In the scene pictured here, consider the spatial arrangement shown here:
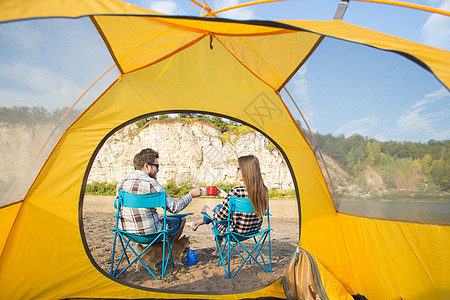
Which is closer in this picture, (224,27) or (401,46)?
(401,46)

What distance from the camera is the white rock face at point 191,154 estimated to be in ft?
54.8

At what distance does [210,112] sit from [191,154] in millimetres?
13972

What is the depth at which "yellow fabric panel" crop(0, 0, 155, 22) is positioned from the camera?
126 centimetres

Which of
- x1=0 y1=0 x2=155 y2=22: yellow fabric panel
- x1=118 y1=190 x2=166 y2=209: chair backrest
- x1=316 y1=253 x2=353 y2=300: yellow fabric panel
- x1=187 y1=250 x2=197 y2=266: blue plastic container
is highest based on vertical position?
x1=0 y1=0 x2=155 y2=22: yellow fabric panel

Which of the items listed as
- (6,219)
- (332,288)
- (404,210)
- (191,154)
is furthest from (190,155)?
(404,210)

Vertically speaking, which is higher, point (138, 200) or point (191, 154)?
point (191, 154)

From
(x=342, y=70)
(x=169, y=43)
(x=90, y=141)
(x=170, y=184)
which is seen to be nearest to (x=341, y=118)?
(x=342, y=70)

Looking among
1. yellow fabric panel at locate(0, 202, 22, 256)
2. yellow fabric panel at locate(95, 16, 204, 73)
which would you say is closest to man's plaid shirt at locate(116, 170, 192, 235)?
yellow fabric panel at locate(0, 202, 22, 256)

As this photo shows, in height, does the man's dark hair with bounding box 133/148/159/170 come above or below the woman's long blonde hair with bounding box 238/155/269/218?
above

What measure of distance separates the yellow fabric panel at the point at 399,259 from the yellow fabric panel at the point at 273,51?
139 cm

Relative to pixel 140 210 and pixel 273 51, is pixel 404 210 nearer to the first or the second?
pixel 273 51

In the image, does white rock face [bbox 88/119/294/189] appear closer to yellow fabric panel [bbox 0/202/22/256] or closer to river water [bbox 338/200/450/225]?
river water [bbox 338/200/450/225]

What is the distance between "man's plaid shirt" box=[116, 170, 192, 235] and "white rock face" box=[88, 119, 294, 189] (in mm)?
13782

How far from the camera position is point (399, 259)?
2.03 metres
